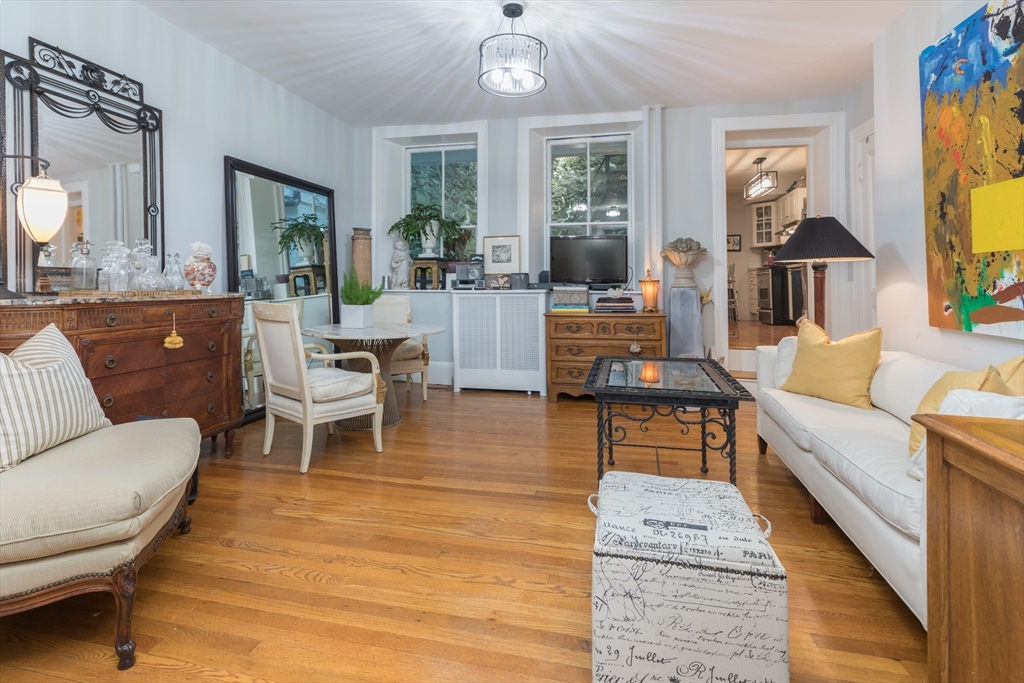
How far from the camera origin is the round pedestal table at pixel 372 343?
3.22 meters

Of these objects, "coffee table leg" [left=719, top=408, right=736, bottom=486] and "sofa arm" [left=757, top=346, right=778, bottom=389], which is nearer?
"coffee table leg" [left=719, top=408, right=736, bottom=486]

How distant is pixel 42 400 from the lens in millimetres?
1573

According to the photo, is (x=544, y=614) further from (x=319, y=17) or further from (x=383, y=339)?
(x=319, y=17)

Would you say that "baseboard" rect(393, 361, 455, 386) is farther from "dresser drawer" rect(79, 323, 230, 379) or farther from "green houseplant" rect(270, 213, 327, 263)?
"dresser drawer" rect(79, 323, 230, 379)

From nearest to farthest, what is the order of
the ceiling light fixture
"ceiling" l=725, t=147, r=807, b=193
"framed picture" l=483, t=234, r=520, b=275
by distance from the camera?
"framed picture" l=483, t=234, r=520, b=275 → "ceiling" l=725, t=147, r=807, b=193 → the ceiling light fixture

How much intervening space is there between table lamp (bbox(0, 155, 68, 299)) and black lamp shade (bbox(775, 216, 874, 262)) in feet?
12.7

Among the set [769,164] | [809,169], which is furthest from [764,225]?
[809,169]

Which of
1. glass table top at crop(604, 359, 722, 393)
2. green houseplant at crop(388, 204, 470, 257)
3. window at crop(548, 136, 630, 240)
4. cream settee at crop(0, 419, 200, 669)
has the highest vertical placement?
window at crop(548, 136, 630, 240)

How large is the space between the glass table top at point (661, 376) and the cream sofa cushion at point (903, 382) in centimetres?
80

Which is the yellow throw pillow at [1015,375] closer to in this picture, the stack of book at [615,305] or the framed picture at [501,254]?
the stack of book at [615,305]

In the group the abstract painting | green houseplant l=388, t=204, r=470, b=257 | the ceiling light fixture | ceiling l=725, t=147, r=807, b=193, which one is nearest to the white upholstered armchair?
green houseplant l=388, t=204, r=470, b=257

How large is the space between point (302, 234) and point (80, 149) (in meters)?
1.78

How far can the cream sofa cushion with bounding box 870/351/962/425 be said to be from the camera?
2090mm

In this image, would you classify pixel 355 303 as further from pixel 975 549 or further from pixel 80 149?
pixel 975 549
